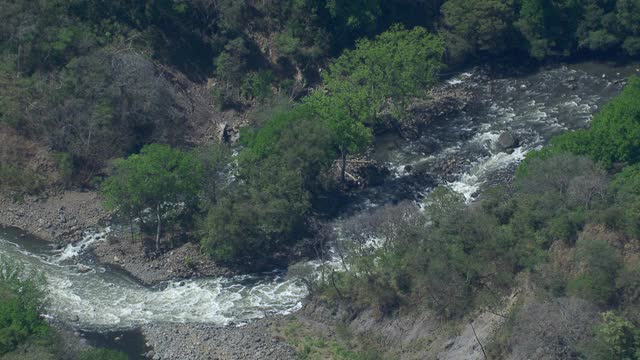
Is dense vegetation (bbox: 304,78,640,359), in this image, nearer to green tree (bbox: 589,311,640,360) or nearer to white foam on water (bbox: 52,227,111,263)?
green tree (bbox: 589,311,640,360)

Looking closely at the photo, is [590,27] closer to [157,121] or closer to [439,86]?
[439,86]

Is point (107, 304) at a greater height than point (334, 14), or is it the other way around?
point (334, 14)

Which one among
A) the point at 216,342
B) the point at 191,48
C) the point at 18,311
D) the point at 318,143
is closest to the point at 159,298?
the point at 216,342

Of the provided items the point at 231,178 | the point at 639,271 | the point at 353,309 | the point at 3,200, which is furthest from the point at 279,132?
the point at 639,271

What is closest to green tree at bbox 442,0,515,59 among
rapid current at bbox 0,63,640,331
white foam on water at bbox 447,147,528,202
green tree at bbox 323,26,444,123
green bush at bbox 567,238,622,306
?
rapid current at bbox 0,63,640,331

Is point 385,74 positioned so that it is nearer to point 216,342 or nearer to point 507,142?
point 507,142

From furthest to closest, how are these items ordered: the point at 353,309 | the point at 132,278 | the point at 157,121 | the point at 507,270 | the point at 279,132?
1. the point at 157,121
2. the point at 279,132
3. the point at 132,278
4. the point at 353,309
5. the point at 507,270
